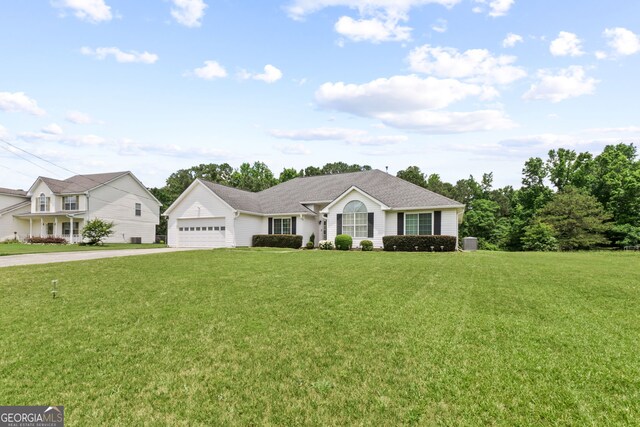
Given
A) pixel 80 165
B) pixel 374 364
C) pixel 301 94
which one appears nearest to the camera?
pixel 374 364

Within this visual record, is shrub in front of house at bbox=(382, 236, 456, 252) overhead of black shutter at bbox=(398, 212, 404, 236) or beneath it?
beneath

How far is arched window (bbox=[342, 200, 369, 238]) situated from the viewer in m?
22.8

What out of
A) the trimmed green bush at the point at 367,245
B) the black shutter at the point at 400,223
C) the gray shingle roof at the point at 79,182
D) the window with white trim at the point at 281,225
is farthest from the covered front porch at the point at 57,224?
the black shutter at the point at 400,223

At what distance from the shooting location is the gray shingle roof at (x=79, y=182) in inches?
1302

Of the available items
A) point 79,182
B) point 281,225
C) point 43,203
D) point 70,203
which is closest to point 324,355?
point 281,225

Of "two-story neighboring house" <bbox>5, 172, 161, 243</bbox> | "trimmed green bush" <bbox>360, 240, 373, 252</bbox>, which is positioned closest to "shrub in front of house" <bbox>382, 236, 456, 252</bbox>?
"trimmed green bush" <bbox>360, 240, 373, 252</bbox>

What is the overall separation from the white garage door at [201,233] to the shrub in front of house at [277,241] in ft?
8.00

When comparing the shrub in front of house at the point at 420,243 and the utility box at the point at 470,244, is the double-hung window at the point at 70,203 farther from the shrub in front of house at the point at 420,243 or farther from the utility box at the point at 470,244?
the utility box at the point at 470,244

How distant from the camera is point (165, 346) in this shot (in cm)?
437

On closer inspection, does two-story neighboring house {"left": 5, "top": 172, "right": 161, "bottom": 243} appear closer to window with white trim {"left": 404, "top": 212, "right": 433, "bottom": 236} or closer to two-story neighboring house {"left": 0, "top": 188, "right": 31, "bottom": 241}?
two-story neighboring house {"left": 0, "top": 188, "right": 31, "bottom": 241}

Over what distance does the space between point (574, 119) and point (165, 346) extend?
18030 millimetres

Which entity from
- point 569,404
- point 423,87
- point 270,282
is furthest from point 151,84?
point 569,404

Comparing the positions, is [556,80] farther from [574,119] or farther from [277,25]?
[277,25]

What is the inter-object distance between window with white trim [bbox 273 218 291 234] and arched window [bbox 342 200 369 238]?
4.65m
